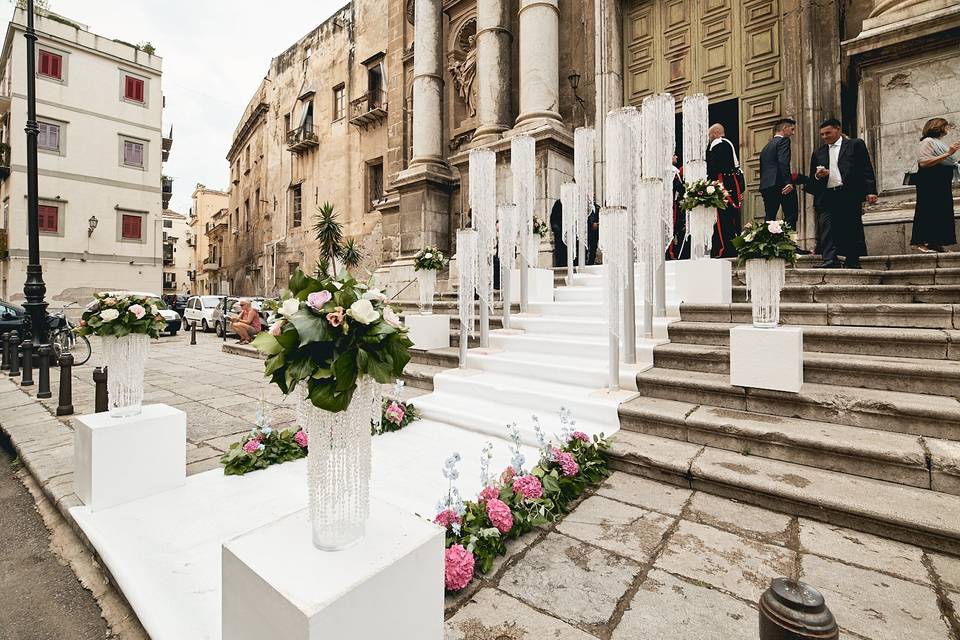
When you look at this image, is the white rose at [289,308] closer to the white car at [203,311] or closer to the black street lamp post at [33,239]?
the black street lamp post at [33,239]

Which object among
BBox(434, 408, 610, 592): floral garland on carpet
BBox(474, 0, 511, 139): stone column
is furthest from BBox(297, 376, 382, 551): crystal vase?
BBox(474, 0, 511, 139): stone column

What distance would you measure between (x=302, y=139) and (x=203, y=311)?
32.8 feet

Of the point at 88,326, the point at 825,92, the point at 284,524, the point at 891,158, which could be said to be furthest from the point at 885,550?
the point at 825,92

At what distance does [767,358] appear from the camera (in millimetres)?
3336

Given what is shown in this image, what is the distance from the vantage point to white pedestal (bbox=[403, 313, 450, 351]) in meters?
6.08

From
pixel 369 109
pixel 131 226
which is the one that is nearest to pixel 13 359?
pixel 369 109

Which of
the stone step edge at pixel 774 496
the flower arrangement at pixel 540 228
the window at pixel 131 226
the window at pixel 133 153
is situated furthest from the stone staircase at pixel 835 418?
the window at pixel 133 153

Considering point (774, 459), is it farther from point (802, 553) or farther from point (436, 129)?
point (436, 129)

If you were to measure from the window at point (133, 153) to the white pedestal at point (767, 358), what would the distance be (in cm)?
2811

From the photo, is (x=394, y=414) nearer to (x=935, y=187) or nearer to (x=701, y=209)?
(x=701, y=209)

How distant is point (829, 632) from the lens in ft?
3.38

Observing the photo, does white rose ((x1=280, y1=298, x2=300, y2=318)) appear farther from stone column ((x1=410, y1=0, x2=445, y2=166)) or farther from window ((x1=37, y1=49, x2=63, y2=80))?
window ((x1=37, y1=49, x2=63, y2=80))

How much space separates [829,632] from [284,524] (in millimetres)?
1619

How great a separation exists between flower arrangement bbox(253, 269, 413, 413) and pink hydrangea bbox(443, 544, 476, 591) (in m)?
1.00
